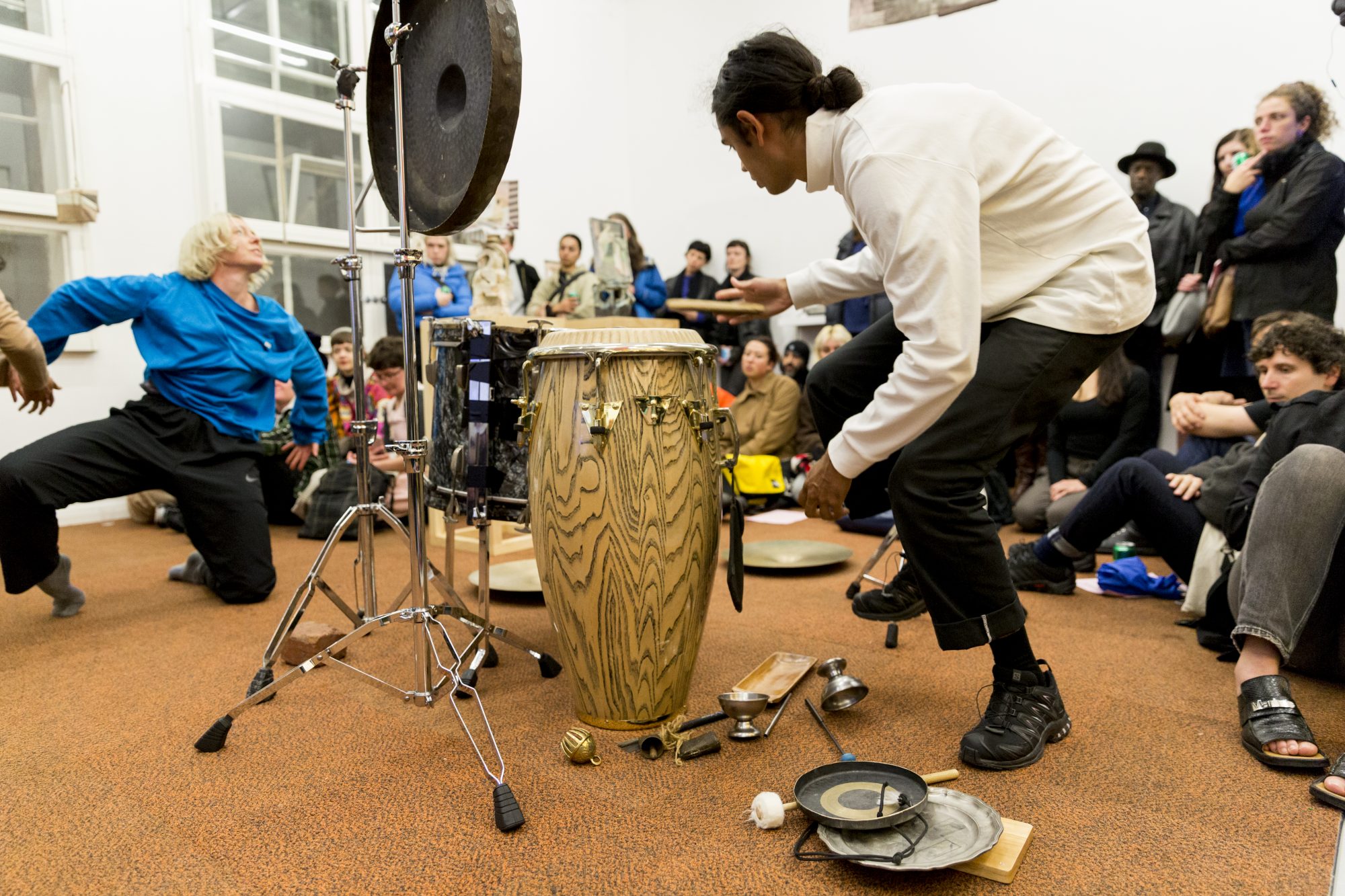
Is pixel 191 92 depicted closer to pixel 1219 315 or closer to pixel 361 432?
pixel 361 432

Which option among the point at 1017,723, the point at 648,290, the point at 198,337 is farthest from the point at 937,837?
the point at 648,290

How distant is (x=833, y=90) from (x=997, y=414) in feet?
2.32

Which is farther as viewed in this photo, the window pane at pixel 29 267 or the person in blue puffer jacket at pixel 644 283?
the person in blue puffer jacket at pixel 644 283

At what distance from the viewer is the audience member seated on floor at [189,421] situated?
9.46 ft

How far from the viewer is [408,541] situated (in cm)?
202

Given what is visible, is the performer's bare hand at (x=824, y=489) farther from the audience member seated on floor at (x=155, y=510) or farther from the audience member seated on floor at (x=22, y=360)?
the audience member seated on floor at (x=155, y=510)

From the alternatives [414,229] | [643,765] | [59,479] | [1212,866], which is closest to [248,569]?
[59,479]

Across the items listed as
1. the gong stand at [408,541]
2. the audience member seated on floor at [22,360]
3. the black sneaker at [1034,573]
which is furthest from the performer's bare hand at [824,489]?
the audience member seated on floor at [22,360]

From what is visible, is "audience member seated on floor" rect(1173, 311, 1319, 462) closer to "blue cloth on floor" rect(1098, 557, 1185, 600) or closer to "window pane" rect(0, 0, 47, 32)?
"blue cloth on floor" rect(1098, 557, 1185, 600)

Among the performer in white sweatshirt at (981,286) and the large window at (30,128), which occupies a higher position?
the large window at (30,128)

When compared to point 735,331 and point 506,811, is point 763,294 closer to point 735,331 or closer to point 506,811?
point 506,811

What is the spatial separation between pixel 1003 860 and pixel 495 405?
1599mm

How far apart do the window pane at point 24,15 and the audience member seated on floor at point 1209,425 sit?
578 centimetres

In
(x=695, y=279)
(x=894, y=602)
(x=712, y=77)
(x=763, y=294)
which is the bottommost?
(x=894, y=602)
